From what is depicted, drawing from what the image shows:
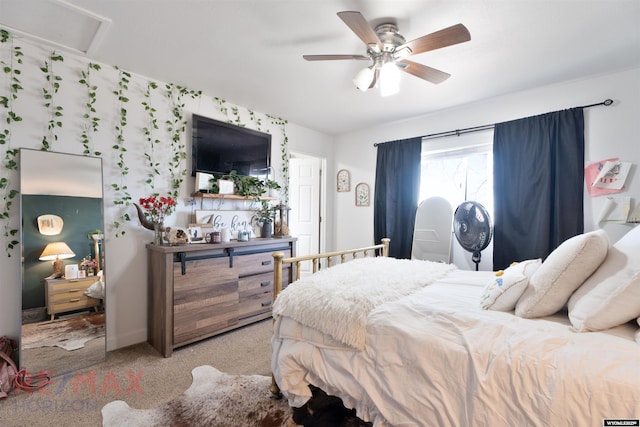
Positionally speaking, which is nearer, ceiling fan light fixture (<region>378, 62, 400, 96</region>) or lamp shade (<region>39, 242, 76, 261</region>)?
ceiling fan light fixture (<region>378, 62, 400, 96</region>)

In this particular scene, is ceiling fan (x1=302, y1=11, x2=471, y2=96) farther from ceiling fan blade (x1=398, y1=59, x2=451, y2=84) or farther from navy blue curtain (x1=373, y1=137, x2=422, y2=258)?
navy blue curtain (x1=373, y1=137, x2=422, y2=258)

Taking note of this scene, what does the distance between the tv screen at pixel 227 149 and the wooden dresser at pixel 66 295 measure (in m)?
1.35

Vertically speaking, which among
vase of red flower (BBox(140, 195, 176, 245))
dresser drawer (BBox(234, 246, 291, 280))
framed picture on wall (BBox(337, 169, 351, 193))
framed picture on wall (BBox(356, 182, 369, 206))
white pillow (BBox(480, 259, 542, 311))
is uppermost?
framed picture on wall (BBox(337, 169, 351, 193))

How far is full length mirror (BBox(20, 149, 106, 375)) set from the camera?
79.8 inches

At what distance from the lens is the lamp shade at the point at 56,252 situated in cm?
208

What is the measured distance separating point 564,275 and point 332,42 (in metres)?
2.01

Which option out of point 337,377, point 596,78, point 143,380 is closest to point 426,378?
point 337,377

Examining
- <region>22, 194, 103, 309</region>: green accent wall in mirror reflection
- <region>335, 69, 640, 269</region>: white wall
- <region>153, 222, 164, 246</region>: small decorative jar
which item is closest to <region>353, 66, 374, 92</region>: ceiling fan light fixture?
<region>335, 69, 640, 269</region>: white wall

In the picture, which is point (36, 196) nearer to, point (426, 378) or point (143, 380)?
point (143, 380)

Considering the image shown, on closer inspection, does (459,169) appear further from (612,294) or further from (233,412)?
(233,412)

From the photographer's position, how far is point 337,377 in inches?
52.2

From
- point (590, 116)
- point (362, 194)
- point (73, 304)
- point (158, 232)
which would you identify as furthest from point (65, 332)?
point (590, 116)

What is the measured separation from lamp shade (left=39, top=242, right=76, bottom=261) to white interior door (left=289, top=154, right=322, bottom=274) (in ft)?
9.12

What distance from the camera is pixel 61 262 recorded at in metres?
2.14
